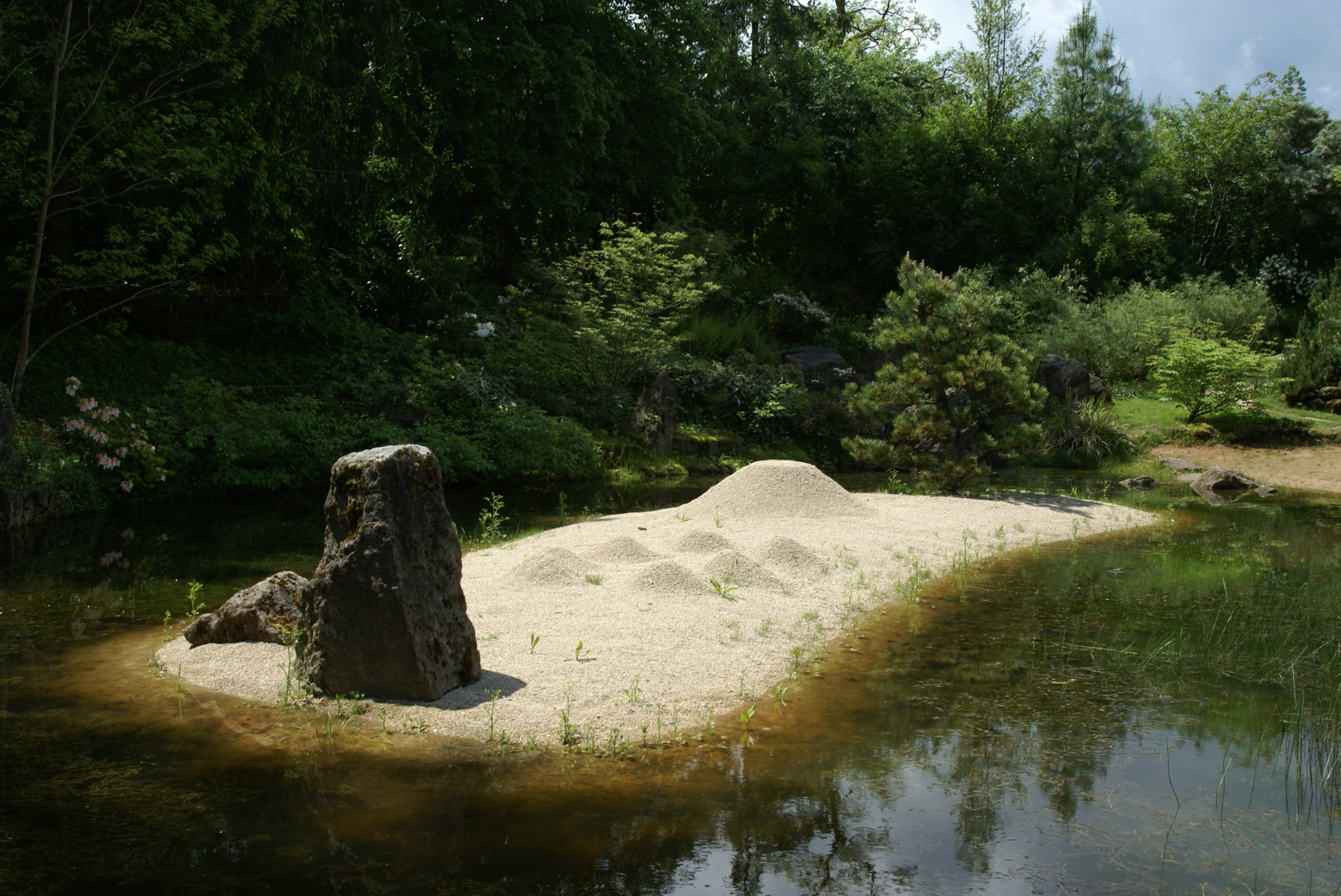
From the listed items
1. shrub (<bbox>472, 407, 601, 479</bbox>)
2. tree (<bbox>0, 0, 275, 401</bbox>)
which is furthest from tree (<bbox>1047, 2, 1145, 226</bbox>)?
tree (<bbox>0, 0, 275, 401</bbox>)

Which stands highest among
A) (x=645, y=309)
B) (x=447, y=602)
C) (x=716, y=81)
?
(x=716, y=81)

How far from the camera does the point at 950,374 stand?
1183 centimetres

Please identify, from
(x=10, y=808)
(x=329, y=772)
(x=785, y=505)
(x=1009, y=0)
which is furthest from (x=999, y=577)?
(x=1009, y=0)

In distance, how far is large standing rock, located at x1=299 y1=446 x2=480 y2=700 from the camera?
15.0 feet

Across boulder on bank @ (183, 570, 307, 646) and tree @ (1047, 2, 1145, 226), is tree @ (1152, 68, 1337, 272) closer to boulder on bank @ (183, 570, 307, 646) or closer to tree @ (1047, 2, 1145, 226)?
tree @ (1047, 2, 1145, 226)

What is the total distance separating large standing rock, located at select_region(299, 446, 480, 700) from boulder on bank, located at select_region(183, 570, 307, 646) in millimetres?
821

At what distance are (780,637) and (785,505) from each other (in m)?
4.18

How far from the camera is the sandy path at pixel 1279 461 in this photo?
1458 centimetres

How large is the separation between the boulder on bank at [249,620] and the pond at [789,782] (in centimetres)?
39

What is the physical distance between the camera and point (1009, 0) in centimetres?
2784

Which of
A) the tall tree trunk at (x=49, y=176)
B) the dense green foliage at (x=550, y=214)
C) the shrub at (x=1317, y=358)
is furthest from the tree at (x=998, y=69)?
the tall tree trunk at (x=49, y=176)

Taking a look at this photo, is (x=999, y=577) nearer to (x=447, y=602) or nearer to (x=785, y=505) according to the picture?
(x=785, y=505)

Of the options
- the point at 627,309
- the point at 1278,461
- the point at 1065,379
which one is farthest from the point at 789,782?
the point at 1065,379

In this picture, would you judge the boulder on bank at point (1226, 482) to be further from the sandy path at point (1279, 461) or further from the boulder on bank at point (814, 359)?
the boulder on bank at point (814, 359)
